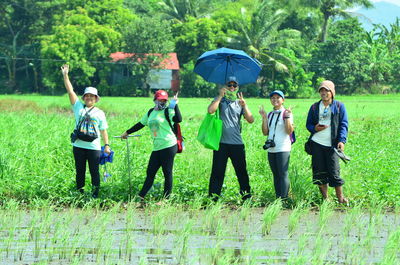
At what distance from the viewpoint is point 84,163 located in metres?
8.75

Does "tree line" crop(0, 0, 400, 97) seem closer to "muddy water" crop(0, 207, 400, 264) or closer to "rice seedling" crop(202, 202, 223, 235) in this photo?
"muddy water" crop(0, 207, 400, 264)

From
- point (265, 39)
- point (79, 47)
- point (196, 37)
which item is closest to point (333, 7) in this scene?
point (265, 39)

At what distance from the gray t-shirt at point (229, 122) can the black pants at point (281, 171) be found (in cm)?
52

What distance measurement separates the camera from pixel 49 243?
6.48 meters

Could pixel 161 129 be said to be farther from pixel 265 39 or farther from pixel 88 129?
pixel 265 39

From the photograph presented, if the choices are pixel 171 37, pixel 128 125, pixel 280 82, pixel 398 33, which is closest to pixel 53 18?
pixel 171 37

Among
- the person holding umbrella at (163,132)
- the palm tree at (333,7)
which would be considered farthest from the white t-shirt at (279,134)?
the palm tree at (333,7)

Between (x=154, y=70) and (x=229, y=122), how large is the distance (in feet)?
136

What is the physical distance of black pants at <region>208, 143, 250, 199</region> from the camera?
8648 millimetres

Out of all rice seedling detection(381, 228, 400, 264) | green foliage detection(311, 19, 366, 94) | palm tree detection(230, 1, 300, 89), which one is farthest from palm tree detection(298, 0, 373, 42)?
rice seedling detection(381, 228, 400, 264)

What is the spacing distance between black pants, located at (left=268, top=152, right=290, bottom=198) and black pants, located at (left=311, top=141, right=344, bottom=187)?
0.38 m

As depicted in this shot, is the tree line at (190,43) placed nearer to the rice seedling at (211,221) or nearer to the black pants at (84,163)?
the black pants at (84,163)

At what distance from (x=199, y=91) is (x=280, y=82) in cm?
607

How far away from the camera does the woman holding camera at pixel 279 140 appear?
28.0ft
